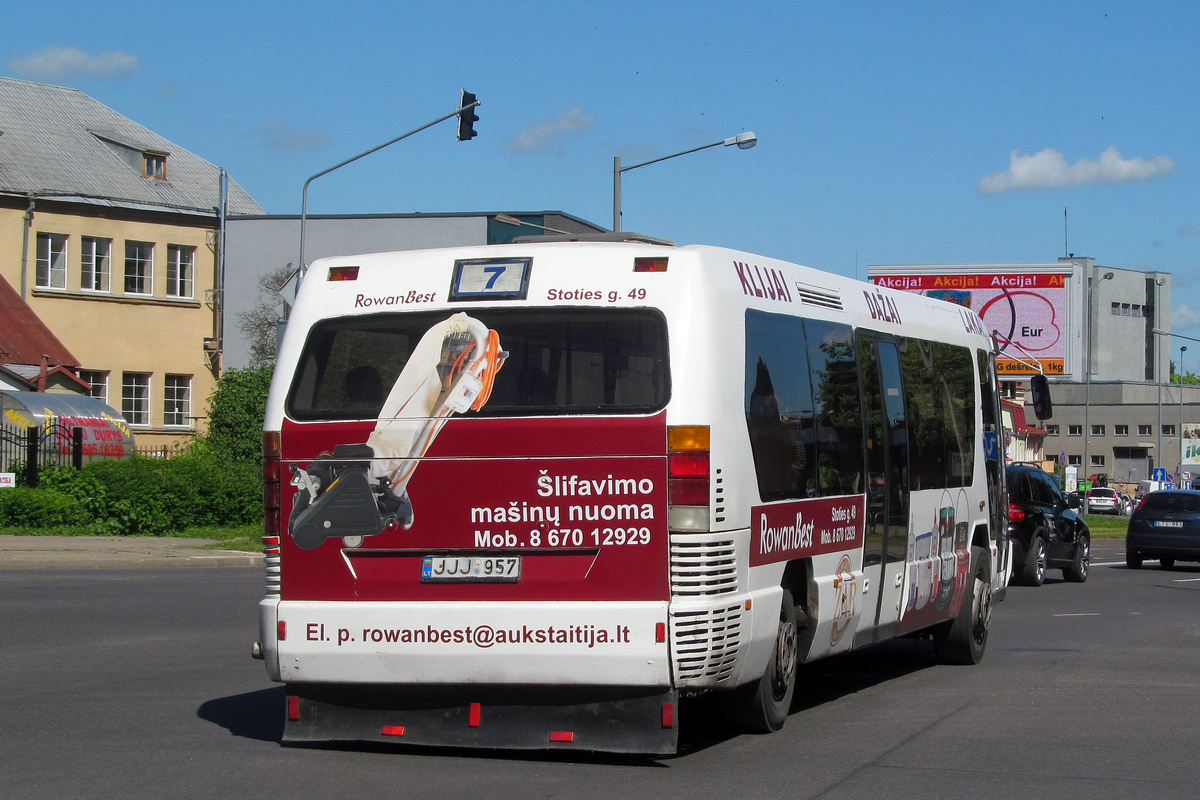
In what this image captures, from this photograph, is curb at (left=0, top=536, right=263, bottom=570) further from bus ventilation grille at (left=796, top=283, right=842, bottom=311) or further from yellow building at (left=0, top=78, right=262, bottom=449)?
yellow building at (left=0, top=78, right=262, bottom=449)

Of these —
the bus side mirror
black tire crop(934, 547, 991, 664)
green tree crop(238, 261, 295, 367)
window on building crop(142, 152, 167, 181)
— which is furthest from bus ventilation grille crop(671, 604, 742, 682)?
green tree crop(238, 261, 295, 367)

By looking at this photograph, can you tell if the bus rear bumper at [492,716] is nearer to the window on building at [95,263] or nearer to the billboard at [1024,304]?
the window on building at [95,263]

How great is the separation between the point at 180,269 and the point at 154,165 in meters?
3.91

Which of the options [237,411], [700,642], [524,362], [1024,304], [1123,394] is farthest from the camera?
[1123,394]

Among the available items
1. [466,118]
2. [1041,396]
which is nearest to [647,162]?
[466,118]

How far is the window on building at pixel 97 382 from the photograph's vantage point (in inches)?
1754

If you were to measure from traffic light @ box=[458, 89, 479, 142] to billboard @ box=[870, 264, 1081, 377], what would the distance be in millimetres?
35946

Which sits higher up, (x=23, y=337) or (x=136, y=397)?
(x=23, y=337)

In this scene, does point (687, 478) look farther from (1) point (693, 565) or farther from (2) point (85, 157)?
(2) point (85, 157)

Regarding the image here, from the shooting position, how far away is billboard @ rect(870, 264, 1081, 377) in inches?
2275

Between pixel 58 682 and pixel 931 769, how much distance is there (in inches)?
233

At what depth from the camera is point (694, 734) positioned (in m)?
8.34

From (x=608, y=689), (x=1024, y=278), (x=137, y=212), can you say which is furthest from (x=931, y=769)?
(x=1024, y=278)

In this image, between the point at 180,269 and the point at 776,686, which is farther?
the point at 180,269
